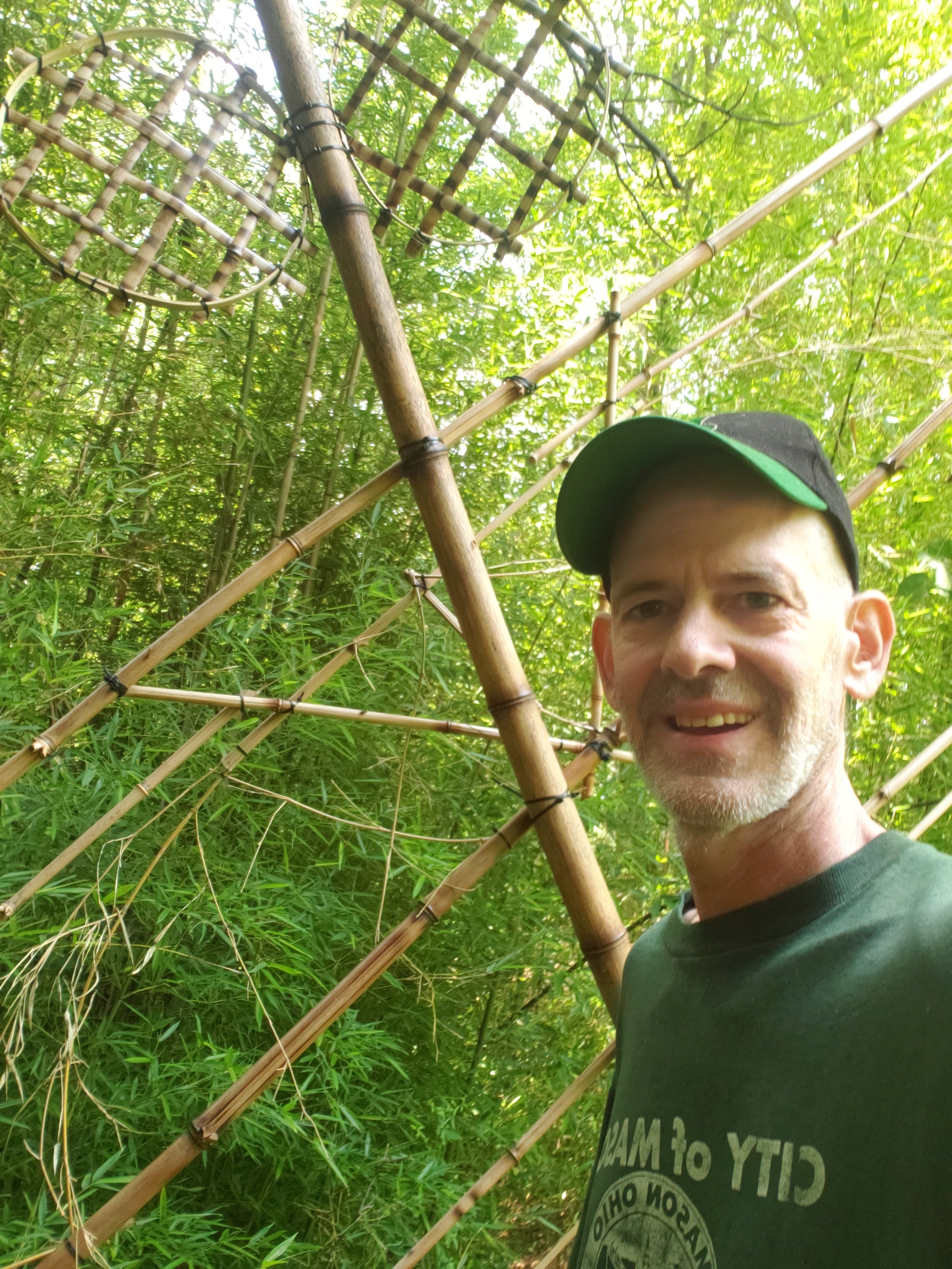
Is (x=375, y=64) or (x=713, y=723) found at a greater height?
(x=375, y=64)

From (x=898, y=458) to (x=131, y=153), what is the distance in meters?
1.03

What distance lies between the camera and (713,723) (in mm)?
784

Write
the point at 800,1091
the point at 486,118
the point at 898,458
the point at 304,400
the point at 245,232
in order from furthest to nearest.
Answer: the point at 304,400 < the point at 245,232 < the point at 486,118 < the point at 898,458 < the point at 800,1091

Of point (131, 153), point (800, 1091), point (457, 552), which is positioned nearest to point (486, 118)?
point (131, 153)

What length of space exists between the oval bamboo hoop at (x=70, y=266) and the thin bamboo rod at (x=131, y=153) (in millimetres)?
14

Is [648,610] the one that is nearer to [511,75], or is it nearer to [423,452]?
[423,452]

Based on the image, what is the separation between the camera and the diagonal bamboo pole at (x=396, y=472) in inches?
36.6

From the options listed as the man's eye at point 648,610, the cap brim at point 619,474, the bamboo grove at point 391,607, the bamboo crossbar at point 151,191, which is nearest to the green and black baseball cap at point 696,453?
the cap brim at point 619,474

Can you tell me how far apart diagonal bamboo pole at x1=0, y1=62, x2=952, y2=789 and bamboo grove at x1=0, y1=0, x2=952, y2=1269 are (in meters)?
0.14

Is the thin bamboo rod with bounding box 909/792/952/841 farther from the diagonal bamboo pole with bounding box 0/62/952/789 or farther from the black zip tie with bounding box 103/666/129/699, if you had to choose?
the black zip tie with bounding box 103/666/129/699

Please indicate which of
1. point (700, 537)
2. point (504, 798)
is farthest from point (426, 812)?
point (700, 537)

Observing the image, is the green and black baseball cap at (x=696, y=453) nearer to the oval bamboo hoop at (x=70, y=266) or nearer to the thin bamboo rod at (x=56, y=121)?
the oval bamboo hoop at (x=70, y=266)

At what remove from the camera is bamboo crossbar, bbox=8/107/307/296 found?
1.21 m

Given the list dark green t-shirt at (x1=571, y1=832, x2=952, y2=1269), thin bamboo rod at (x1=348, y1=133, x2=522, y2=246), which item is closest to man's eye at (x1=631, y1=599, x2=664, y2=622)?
dark green t-shirt at (x1=571, y1=832, x2=952, y2=1269)
